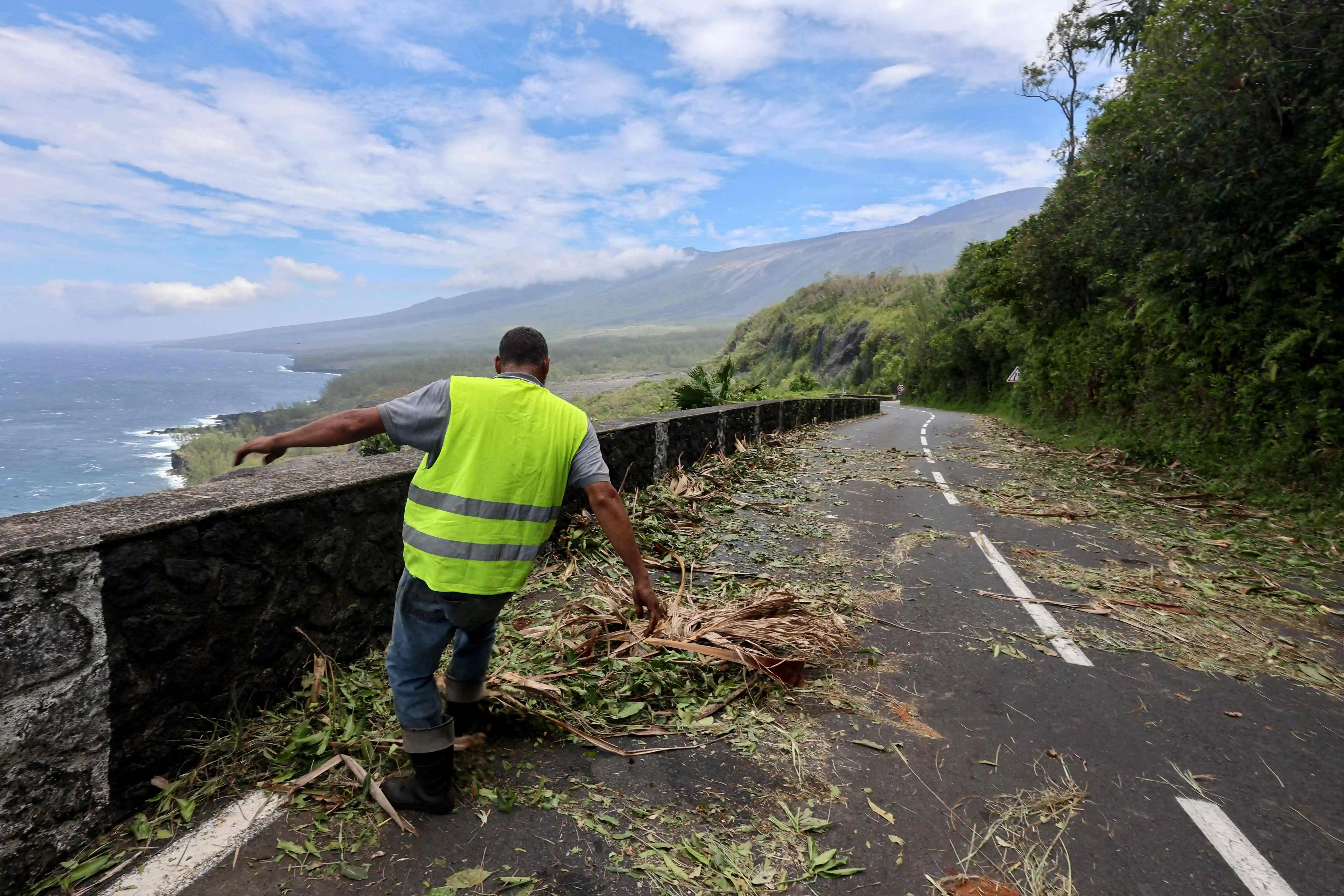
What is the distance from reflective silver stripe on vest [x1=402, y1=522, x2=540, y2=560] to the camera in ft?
8.42

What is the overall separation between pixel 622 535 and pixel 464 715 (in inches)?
44.0

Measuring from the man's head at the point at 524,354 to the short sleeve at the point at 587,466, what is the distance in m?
0.31

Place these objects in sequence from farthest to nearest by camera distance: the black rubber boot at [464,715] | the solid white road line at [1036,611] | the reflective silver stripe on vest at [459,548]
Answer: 1. the solid white road line at [1036,611]
2. the black rubber boot at [464,715]
3. the reflective silver stripe on vest at [459,548]

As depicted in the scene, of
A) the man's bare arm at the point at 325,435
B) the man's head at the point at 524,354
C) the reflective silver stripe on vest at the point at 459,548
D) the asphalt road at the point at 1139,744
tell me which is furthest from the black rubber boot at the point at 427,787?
the asphalt road at the point at 1139,744

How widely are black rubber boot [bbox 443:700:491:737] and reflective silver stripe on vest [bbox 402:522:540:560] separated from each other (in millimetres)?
859

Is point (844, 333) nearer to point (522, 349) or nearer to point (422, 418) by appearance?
point (522, 349)

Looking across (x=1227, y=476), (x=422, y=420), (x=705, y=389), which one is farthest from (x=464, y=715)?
(x=705, y=389)

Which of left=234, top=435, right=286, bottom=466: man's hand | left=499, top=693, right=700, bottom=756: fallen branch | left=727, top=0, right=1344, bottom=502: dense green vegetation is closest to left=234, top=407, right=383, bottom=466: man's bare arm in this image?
left=234, top=435, right=286, bottom=466: man's hand

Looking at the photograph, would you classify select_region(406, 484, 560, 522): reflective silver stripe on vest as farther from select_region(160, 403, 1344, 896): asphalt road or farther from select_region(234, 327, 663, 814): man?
select_region(160, 403, 1344, 896): asphalt road

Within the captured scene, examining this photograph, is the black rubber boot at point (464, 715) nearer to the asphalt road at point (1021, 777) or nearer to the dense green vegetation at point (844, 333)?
the asphalt road at point (1021, 777)

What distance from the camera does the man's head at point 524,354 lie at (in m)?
2.86

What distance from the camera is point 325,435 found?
269 centimetres

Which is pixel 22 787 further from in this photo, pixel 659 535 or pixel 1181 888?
pixel 659 535

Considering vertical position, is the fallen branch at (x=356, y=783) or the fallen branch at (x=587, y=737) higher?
the fallen branch at (x=356, y=783)
